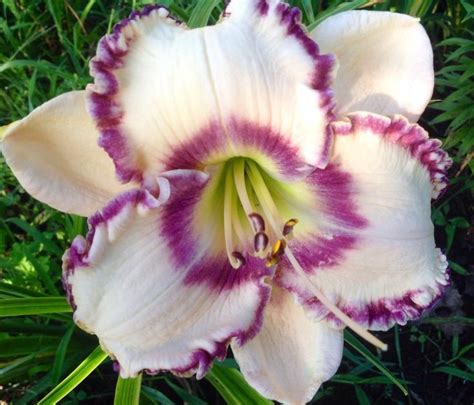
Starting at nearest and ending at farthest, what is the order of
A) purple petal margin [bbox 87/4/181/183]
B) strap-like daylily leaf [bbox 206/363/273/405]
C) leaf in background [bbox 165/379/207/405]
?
1. purple petal margin [bbox 87/4/181/183]
2. strap-like daylily leaf [bbox 206/363/273/405]
3. leaf in background [bbox 165/379/207/405]

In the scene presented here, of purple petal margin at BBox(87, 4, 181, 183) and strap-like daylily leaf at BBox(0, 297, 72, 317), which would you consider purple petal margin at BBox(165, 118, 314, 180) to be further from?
strap-like daylily leaf at BBox(0, 297, 72, 317)

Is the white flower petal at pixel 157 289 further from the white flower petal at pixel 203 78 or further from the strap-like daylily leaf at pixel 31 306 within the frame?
the strap-like daylily leaf at pixel 31 306

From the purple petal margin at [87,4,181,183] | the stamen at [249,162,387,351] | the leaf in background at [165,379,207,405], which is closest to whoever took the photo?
the purple petal margin at [87,4,181,183]

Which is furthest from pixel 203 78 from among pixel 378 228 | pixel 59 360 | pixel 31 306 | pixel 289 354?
pixel 59 360

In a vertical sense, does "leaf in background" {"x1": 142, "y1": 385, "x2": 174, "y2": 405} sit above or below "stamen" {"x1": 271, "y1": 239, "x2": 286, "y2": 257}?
below

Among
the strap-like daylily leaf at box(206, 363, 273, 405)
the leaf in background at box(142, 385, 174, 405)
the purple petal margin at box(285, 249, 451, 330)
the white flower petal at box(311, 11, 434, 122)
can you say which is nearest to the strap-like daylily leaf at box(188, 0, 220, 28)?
the white flower petal at box(311, 11, 434, 122)

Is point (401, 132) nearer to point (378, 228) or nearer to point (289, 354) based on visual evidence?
point (378, 228)

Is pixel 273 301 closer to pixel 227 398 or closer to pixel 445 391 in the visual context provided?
pixel 227 398
